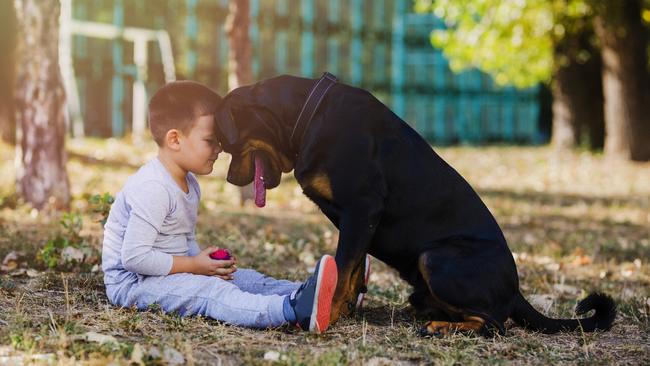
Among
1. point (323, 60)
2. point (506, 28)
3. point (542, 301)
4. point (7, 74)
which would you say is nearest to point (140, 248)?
point (542, 301)

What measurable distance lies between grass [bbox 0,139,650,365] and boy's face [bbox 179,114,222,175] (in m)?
0.64

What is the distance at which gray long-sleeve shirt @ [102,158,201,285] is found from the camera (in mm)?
3740

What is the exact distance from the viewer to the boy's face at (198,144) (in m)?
3.83

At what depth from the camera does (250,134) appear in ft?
12.6

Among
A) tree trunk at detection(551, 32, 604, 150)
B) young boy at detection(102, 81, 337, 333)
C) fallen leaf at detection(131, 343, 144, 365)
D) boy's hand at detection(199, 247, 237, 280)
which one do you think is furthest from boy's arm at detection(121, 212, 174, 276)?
tree trunk at detection(551, 32, 604, 150)

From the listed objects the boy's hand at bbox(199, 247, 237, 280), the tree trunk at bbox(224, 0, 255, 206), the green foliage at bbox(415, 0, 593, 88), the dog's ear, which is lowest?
the boy's hand at bbox(199, 247, 237, 280)

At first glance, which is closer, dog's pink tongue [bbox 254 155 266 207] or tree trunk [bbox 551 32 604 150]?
dog's pink tongue [bbox 254 155 266 207]

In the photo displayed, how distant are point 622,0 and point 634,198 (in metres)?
4.88

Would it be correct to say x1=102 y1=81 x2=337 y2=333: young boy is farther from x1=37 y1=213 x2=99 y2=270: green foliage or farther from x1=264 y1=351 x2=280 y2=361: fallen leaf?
x1=37 y1=213 x2=99 y2=270: green foliage

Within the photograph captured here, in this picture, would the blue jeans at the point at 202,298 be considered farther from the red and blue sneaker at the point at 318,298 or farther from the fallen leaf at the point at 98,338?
the fallen leaf at the point at 98,338

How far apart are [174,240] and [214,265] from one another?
0.72ft

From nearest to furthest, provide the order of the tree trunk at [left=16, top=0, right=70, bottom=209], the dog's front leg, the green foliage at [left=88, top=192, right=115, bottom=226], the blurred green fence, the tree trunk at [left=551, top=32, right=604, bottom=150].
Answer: the dog's front leg < the green foliage at [left=88, top=192, right=115, bottom=226] < the tree trunk at [left=16, top=0, right=70, bottom=209] < the blurred green fence < the tree trunk at [left=551, top=32, right=604, bottom=150]

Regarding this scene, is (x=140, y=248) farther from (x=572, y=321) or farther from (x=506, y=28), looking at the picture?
(x=506, y=28)

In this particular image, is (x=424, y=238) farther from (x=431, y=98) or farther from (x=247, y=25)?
(x=431, y=98)
